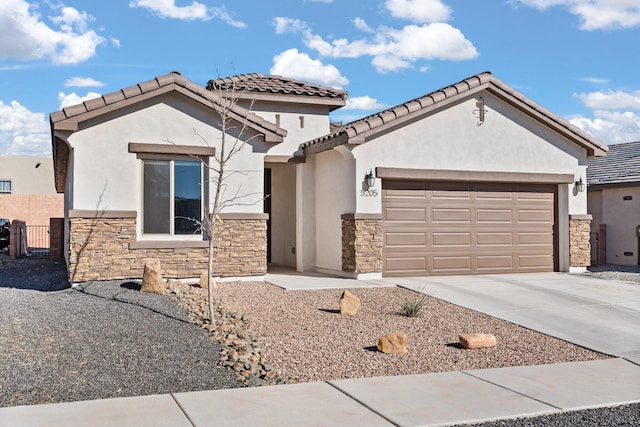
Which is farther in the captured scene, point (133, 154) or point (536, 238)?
point (536, 238)

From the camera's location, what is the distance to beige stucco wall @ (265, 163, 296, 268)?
19078 mm

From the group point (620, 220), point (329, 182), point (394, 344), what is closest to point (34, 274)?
point (329, 182)

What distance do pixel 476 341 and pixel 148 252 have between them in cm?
741

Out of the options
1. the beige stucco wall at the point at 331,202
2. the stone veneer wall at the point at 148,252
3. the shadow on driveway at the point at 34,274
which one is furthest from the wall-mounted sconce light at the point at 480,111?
the shadow on driveway at the point at 34,274

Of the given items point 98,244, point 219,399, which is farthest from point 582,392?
point 98,244

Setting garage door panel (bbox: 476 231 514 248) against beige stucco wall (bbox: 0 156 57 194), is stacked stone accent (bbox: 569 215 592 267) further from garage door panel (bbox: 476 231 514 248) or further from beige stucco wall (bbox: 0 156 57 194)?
beige stucco wall (bbox: 0 156 57 194)

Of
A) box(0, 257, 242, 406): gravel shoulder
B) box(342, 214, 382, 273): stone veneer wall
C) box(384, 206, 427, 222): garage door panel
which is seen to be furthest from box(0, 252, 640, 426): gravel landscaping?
box(384, 206, 427, 222): garage door panel

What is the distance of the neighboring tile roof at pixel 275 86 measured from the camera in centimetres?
1798

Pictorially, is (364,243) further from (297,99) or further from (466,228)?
(297,99)

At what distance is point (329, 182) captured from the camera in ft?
55.8

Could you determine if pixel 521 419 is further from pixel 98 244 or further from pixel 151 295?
pixel 98 244

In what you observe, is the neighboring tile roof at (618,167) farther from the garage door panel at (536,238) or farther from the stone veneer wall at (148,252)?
the stone veneer wall at (148,252)

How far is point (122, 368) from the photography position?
7.50 metres

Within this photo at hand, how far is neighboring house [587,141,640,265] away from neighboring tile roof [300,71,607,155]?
14.2 feet
